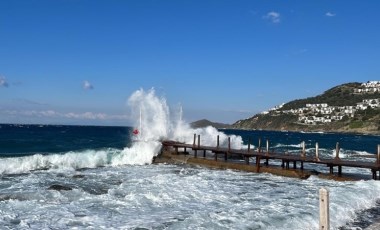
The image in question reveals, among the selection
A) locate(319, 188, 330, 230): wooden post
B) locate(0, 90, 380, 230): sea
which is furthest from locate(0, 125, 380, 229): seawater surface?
locate(319, 188, 330, 230): wooden post

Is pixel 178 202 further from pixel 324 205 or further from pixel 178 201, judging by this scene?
pixel 324 205

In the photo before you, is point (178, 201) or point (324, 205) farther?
point (178, 201)

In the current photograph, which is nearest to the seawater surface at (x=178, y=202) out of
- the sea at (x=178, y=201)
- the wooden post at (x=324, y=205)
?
the sea at (x=178, y=201)

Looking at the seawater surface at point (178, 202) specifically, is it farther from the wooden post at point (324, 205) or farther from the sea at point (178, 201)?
the wooden post at point (324, 205)

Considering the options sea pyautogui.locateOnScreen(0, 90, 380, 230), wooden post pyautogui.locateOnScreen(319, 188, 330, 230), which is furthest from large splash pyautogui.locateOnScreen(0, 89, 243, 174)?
wooden post pyautogui.locateOnScreen(319, 188, 330, 230)

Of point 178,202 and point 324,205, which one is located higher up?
point 324,205

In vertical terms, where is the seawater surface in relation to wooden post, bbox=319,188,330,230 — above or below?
below

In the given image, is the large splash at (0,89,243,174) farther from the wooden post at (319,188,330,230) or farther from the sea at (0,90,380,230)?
the wooden post at (319,188,330,230)

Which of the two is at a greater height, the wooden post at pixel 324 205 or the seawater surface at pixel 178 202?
the wooden post at pixel 324 205

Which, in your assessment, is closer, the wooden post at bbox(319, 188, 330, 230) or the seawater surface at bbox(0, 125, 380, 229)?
the wooden post at bbox(319, 188, 330, 230)

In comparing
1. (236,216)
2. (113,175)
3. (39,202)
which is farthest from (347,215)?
(113,175)

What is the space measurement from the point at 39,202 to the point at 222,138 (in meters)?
33.7

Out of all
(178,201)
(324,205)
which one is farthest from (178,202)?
(324,205)

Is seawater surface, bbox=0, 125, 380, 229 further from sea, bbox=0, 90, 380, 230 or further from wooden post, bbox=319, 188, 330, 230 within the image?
wooden post, bbox=319, 188, 330, 230
